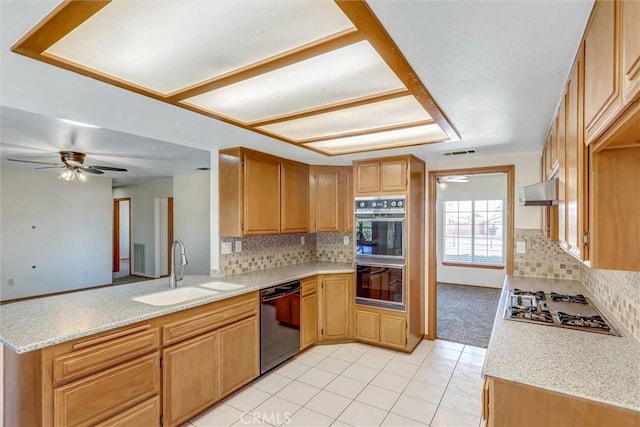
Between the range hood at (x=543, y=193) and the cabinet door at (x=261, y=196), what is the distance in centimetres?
232

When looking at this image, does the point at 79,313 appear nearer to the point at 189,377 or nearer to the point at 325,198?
the point at 189,377

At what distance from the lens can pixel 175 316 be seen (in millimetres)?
2188

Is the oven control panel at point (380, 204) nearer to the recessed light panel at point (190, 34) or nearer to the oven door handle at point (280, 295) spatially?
the oven door handle at point (280, 295)

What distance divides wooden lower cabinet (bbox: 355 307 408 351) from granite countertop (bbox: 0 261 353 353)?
131 cm

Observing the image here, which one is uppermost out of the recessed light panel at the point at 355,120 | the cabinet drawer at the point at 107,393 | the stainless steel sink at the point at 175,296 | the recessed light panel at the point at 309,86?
the recessed light panel at the point at 309,86

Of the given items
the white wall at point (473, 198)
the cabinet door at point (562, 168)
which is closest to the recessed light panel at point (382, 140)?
the cabinet door at point (562, 168)

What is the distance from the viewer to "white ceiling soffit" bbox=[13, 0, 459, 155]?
113 centimetres

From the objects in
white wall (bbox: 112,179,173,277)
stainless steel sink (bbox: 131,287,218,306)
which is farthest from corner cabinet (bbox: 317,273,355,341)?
white wall (bbox: 112,179,173,277)

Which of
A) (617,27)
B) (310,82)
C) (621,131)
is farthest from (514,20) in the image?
(310,82)

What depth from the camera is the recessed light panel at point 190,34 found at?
1.12 metres

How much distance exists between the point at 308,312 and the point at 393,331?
96cm

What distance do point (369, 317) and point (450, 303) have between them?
99.5 inches

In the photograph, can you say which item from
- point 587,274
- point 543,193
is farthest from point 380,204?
point 587,274

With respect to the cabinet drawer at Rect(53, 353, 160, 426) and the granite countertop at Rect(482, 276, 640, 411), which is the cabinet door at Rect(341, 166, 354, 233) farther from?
the cabinet drawer at Rect(53, 353, 160, 426)
